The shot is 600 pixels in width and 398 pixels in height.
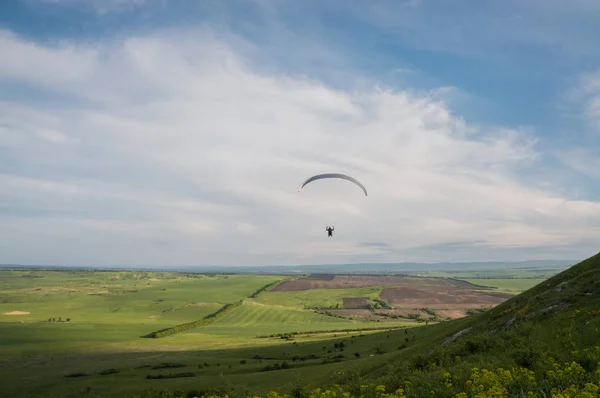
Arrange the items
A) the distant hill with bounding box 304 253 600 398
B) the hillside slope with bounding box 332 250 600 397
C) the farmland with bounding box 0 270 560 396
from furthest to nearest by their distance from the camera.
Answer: the farmland with bounding box 0 270 560 396, the hillside slope with bounding box 332 250 600 397, the distant hill with bounding box 304 253 600 398

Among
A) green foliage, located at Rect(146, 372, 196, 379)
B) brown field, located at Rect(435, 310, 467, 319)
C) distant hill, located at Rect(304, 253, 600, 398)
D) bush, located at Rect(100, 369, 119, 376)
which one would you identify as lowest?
brown field, located at Rect(435, 310, 467, 319)

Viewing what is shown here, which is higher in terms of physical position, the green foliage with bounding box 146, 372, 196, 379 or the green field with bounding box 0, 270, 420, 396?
the green foliage with bounding box 146, 372, 196, 379

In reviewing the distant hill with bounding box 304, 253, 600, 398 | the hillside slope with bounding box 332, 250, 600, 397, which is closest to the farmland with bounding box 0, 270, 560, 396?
the hillside slope with bounding box 332, 250, 600, 397

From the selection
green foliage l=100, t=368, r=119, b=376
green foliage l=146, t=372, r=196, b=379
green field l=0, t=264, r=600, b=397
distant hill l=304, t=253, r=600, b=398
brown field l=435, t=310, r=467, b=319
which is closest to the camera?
distant hill l=304, t=253, r=600, b=398

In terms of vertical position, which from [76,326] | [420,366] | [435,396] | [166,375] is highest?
[435,396]

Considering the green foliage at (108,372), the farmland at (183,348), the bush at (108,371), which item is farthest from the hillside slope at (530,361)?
the bush at (108,371)

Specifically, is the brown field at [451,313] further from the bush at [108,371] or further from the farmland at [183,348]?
the bush at [108,371]

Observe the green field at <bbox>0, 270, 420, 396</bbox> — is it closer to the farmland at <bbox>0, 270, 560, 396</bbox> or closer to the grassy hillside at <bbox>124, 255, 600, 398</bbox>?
the farmland at <bbox>0, 270, 560, 396</bbox>

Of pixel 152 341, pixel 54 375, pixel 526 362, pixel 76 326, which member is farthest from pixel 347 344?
pixel 76 326

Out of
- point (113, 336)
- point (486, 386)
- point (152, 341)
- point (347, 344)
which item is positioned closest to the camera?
point (486, 386)

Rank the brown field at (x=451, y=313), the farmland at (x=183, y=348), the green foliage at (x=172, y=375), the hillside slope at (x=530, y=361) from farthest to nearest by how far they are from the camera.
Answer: the brown field at (x=451, y=313) < the green foliage at (x=172, y=375) < the farmland at (x=183, y=348) < the hillside slope at (x=530, y=361)

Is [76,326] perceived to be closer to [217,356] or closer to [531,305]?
[217,356]
